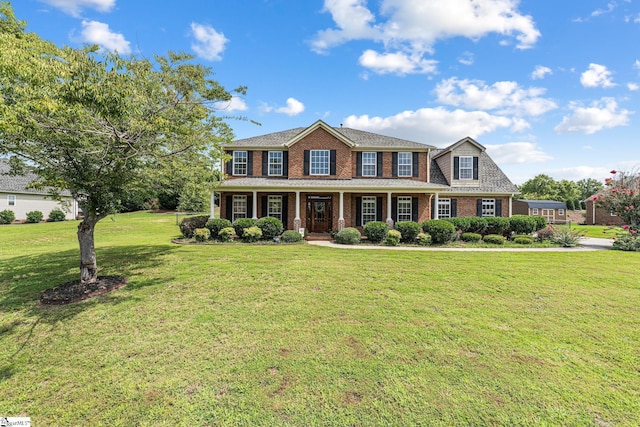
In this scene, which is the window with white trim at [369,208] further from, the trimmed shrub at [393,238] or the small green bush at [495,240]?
the small green bush at [495,240]

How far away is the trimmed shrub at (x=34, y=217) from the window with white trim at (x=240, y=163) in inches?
991

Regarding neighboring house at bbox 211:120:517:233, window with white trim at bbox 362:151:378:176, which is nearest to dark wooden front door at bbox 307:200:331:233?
neighboring house at bbox 211:120:517:233

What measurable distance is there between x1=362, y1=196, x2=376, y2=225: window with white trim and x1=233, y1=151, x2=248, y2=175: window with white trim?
807 cm

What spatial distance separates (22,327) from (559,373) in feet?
29.5

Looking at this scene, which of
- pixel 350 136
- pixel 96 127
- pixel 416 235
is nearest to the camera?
pixel 96 127

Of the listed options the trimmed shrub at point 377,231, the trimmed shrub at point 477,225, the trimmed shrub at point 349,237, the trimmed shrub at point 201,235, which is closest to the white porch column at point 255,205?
the trimmed shrub at point 201,235

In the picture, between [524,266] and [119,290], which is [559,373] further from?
[119,290]

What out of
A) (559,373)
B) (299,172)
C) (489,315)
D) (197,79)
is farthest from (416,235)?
(197,79)

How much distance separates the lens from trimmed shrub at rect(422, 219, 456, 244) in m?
14.3

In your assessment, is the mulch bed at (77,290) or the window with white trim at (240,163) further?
the window with white trim at (240,163)

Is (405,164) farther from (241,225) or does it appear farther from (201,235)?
(201,235)

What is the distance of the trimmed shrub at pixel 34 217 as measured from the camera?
27.8 m

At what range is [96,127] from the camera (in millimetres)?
5605

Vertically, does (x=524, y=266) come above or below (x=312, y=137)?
below
